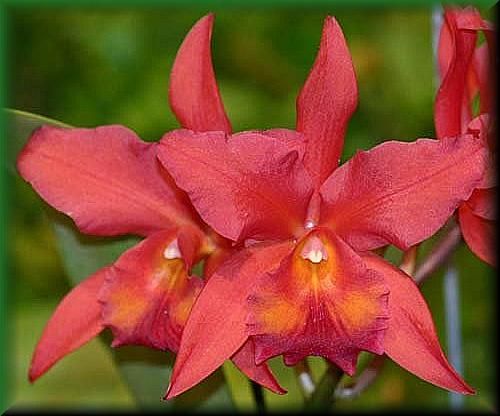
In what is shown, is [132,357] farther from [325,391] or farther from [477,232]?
[477,232]

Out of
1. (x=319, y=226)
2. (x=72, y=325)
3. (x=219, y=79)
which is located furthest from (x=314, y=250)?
(x=219, y=79)

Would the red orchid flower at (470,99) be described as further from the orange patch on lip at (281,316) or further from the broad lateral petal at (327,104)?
the orange patch on lip at (281,316)

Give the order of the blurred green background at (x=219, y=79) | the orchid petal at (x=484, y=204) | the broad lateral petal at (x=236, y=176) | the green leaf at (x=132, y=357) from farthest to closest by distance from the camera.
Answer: the blurred green background at (x=219, y=79)
the green leaf at (x=132, y=357)
the orchid petal at (x=484, y=204)
the broad lateral petal at (x=236, y=176)

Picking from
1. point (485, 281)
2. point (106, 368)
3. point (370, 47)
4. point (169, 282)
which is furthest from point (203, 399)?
point (370, 47)

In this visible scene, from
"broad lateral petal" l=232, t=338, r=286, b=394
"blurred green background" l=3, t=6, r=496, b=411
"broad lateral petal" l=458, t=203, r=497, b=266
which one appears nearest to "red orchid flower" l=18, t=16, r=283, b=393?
"broad lateral petal" l=232, t=338, r=286, b=394

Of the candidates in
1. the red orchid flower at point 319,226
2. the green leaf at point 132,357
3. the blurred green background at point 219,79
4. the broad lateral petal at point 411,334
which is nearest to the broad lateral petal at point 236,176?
the red orchid flower at point 319,226

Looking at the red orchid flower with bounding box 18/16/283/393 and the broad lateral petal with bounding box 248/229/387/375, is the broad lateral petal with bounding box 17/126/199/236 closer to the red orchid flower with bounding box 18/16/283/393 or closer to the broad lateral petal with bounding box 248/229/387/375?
the red orchid flower with bounding box 18/16/283/393
